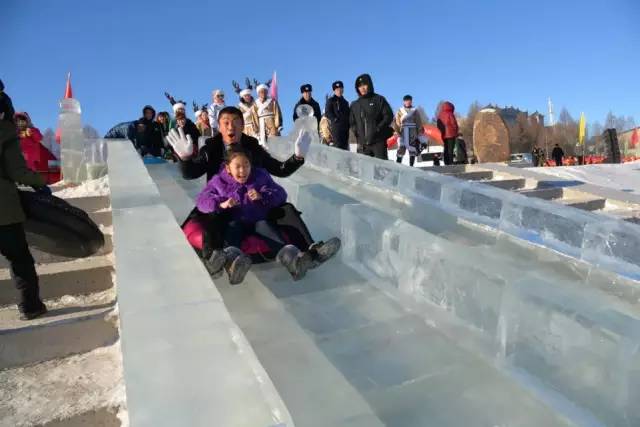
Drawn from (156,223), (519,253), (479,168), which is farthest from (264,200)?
(479,168)

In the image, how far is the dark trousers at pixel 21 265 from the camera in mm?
2885

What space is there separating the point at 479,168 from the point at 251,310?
21.1 feet

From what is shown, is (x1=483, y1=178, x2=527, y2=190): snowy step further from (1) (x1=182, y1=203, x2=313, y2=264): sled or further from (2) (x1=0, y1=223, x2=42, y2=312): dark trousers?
(2) (x1=0, y1=223, x2=42, y2=312): dark trousers

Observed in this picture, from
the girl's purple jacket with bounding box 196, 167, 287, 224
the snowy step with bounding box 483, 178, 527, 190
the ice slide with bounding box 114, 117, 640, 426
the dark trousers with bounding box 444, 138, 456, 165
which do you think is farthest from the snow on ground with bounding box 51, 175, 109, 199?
the dark trousers with bounding box 444, 138, 456, 165

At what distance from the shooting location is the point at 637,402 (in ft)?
5.74

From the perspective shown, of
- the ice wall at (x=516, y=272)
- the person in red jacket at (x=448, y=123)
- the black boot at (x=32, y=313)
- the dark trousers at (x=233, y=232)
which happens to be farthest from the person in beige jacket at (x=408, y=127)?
the black boot at (x=32, y=313)

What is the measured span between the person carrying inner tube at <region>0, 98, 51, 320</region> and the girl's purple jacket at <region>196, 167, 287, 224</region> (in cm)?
109

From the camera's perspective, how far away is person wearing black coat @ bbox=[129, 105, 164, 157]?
9039 millimetres

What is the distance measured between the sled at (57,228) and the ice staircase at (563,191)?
5212 millimetres

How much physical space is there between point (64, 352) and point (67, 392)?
457 mm

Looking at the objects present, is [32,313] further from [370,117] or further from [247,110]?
[247,110]

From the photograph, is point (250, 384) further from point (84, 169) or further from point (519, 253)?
point (84, 169)

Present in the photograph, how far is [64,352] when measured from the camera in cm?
248

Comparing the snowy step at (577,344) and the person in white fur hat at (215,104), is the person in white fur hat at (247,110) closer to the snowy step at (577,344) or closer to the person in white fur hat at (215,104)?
the person in white fur hat at (215,104)
